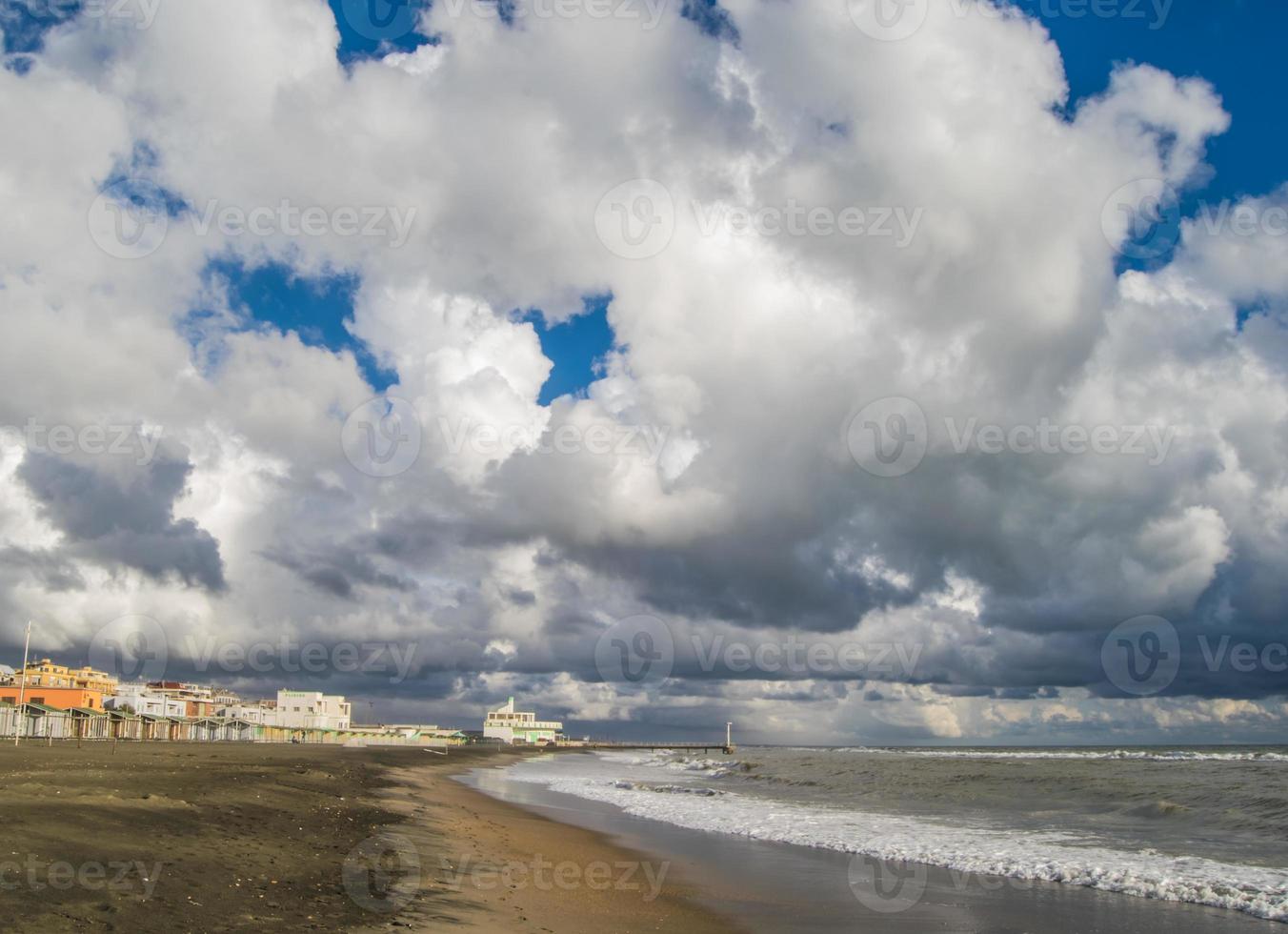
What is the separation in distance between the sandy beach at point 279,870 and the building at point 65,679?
425 feet

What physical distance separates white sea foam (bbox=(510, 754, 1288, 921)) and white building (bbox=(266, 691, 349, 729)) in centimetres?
15870

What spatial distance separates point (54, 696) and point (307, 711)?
6767 cm

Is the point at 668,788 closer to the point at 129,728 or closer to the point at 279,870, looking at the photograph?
the point at 279,870

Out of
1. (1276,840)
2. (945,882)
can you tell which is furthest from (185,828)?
(1276,840)

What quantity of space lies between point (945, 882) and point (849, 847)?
583cm

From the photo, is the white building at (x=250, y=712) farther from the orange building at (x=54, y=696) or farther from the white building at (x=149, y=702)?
the orange building at (x=54, y=696)

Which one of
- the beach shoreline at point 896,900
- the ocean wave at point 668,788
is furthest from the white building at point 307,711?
the beach shoreline at point 896,900

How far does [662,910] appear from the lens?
55.6 ft

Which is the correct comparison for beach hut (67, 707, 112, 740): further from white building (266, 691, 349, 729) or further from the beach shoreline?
the beach shoreline

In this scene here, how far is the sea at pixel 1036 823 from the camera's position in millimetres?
21375

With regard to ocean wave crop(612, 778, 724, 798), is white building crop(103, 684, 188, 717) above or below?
below

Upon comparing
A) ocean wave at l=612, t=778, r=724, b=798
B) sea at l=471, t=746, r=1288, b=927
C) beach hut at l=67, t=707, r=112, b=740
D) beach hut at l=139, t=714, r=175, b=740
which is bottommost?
beach hut at l=139, t=714, r=175, b=740

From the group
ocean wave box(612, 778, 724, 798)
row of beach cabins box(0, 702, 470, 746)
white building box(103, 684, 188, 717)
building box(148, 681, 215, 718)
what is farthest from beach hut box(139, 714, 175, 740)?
ocean wave box(612, 778, 724, 798)

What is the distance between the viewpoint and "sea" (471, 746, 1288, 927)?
21.4 m
